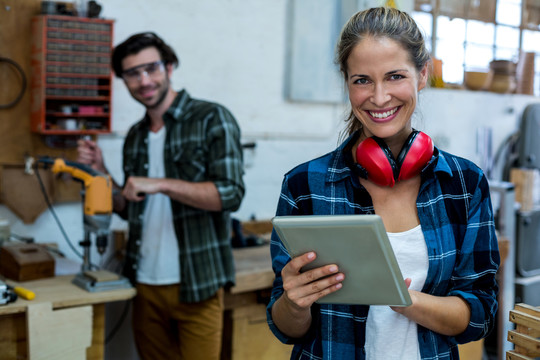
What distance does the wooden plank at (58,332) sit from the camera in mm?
1985

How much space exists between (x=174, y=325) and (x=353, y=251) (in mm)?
1614

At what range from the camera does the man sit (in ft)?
7.70

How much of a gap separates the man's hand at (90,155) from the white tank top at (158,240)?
217 millimetres

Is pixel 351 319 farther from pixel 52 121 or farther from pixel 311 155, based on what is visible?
pixel 311 155

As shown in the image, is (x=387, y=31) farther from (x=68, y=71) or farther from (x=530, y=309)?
(x=68, y=71)

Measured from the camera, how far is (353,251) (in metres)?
1.03

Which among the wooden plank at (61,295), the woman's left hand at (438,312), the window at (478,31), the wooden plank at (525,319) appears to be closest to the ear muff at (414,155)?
the woman's left hand at (438,312)

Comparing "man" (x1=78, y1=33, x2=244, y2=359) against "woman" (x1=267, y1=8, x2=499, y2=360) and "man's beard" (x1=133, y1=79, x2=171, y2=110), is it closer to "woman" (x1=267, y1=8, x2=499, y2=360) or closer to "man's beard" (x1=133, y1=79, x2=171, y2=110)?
"man's beard" (x1=133, y1=79, x2=171, y2=110)

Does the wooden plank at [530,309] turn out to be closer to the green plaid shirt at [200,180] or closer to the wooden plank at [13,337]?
the green plaid shirt at [200,180]

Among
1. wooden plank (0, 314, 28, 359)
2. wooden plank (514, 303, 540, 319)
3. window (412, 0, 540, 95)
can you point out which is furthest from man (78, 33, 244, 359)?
window (412, 0, 540, 95)

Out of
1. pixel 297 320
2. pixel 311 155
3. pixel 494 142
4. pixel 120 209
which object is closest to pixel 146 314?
pixel 120 209

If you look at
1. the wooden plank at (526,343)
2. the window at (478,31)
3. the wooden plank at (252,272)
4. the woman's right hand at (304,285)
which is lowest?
the wooden plank at (252,272)

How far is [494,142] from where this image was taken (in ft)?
17.4

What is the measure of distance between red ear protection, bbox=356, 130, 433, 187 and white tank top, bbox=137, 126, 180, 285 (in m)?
1.30
